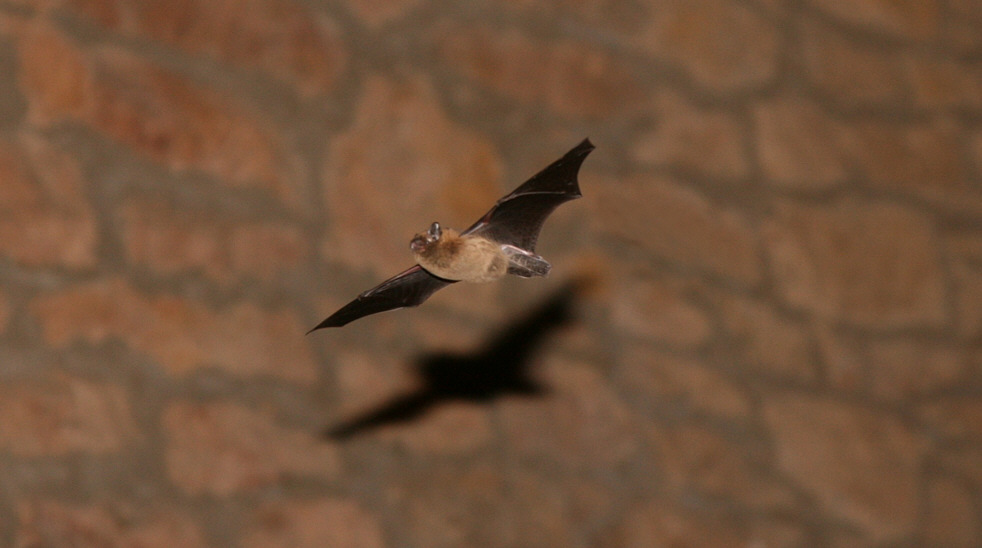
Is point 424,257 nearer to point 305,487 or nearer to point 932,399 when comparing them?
point 305,487

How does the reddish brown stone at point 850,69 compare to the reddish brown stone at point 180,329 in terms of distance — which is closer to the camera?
the reddish brown stone at point 180,329

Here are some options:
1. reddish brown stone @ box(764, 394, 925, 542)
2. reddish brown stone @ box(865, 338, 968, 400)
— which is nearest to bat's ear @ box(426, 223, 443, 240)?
reddish brown stone @ box(764, 394, 925, 542)

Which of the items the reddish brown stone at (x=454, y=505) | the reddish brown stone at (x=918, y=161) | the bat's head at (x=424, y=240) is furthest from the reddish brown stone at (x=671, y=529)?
the bat's head at (x=424, y=240)

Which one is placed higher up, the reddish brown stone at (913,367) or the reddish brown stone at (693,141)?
the reddish brown stone at (693,141)

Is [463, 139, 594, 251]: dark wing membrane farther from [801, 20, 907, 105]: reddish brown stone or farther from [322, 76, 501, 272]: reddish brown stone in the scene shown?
[801, 20, 907, 105]: reddish brown stone

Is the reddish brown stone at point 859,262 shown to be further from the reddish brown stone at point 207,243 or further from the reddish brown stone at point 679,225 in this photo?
the reddish brown stone at point 207,243

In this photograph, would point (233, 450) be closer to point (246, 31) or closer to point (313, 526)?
point (313, 526)

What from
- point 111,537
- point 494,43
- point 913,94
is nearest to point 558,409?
point 494,43
